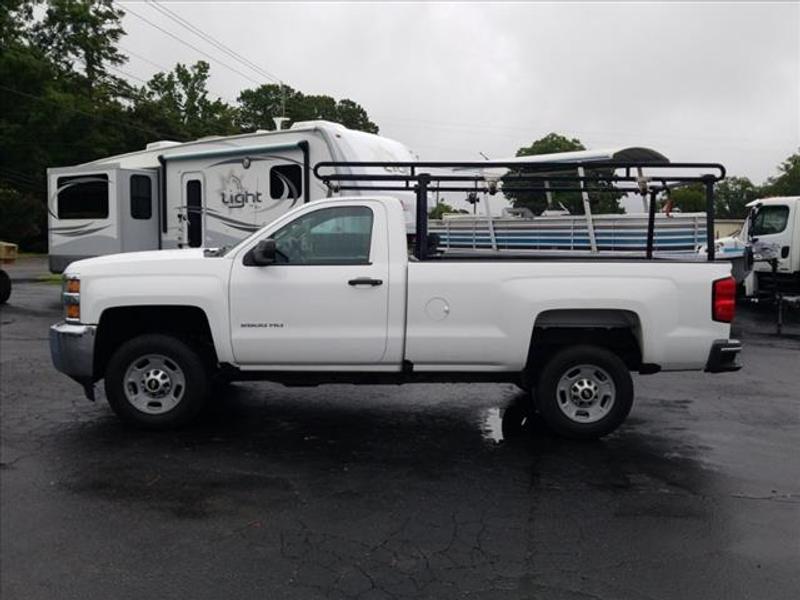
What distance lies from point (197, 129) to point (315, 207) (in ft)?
190

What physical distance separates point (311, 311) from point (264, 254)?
1.88 ft

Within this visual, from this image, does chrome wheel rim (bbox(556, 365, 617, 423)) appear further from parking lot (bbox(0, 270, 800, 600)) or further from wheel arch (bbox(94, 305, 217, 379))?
wheel arch (bbox(94, 305, 217, 379))

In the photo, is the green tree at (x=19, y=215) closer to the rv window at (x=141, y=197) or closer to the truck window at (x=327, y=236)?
the rv window at (x=141, y=197)

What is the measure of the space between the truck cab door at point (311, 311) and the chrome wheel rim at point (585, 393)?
1.48m

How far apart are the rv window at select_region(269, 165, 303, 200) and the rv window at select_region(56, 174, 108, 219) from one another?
13.1 ft

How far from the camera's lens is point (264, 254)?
6.02 meters

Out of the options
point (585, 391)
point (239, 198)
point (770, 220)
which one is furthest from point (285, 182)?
point (770, 220)

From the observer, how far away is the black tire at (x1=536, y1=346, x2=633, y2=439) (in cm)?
614

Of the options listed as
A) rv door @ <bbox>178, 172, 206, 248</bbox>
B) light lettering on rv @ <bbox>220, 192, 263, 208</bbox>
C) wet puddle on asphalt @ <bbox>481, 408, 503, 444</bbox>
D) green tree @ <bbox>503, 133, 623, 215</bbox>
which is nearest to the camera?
wet puddle on asphalt @ <bbox>481, 408, 503, 444</bbox>

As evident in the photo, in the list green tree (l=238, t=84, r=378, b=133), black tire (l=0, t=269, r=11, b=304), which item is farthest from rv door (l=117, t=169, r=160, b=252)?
green tree (l=238, t=84, r=378, b=133)

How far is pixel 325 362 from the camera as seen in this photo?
619 centimetres

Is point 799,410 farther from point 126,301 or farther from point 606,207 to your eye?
point 126,301

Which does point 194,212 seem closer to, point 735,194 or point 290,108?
point 290,108

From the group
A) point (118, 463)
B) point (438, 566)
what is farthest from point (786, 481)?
point (118, 463)
